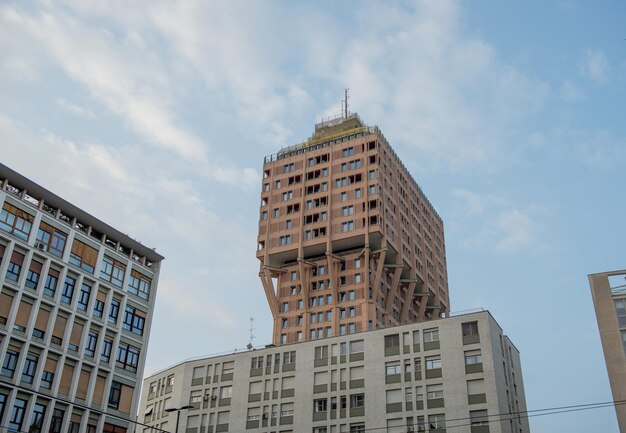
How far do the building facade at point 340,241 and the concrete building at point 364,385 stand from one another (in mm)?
23809

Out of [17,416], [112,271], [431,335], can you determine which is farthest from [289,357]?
[17,416]

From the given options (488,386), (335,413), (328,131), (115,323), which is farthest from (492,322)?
(328,131)

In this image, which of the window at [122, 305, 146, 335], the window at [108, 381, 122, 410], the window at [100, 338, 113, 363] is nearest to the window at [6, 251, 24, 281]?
the window at [100, 338, 113, 363]

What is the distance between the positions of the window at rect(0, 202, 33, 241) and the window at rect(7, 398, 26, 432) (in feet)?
42.5

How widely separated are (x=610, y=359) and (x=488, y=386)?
11.9 m

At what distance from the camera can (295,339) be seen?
110 metres

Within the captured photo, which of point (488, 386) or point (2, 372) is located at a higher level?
point (488, 386)

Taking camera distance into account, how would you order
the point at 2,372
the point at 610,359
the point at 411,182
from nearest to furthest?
the point at 2,372 < the point at 610,359 < the point at 411,182

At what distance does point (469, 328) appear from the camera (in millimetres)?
73375

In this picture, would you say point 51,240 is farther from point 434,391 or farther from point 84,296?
point 434,391

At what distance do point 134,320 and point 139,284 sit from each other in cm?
361

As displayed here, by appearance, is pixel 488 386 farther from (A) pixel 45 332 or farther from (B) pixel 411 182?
(B) pixel 411 182

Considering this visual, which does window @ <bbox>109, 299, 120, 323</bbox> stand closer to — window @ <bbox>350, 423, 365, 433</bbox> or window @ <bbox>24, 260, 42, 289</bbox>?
window @ <bbox>24, 260, 42, 289</bbox>

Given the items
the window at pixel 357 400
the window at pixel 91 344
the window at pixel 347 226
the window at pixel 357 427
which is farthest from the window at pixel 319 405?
the window at pixel 347 226
